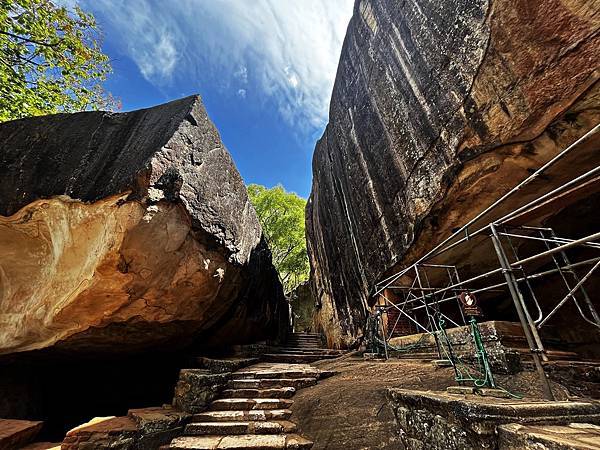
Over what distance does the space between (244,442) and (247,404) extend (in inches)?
42.5

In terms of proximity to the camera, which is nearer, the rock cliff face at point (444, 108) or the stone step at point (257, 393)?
the rock cliff face at point (444, 108)

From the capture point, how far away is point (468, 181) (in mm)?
4879

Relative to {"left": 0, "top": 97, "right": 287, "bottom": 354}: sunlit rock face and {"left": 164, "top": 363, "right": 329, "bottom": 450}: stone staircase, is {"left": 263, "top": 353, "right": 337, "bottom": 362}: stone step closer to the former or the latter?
{"left": 164, "top": 363, "right": 329, "bottom": 450}: stone staircase

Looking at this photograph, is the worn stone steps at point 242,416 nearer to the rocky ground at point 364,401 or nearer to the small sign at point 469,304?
the rocky ground at point 364,401

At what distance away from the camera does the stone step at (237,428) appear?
3467 mm

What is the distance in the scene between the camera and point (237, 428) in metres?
3.50

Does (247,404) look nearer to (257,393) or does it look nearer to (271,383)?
(257,393)

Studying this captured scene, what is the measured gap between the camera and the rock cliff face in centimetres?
361

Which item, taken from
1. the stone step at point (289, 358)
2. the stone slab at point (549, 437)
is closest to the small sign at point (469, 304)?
the stone slab at point (549, 437)

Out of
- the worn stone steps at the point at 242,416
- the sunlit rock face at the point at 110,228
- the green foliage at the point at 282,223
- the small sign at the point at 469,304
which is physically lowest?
the worn stone steps at the point at 242,416

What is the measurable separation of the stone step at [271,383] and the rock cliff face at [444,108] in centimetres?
365

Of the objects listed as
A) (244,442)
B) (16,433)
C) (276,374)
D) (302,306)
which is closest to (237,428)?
(244,442)

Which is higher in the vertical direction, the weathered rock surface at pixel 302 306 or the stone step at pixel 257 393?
the weathered rock surface at pixel 302 306

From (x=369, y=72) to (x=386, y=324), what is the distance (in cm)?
716
